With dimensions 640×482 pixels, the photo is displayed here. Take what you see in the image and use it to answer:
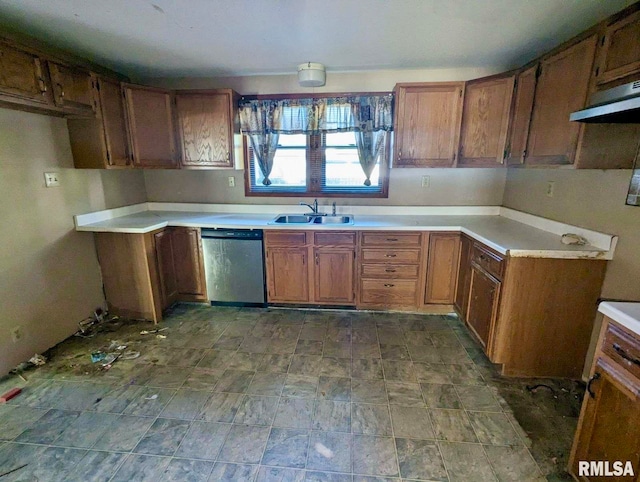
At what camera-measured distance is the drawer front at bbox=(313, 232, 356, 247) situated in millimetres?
2994

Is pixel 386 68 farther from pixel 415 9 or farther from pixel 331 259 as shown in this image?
pixel 331 259

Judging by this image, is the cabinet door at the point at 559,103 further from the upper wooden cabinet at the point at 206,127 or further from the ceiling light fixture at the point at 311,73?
the upper wooden cabinet at the point at 206,127

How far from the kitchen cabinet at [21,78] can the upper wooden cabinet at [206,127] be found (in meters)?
1.10

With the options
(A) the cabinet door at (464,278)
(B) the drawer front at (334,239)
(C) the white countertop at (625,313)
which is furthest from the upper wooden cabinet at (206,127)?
(C) the white countertop at (625,313)

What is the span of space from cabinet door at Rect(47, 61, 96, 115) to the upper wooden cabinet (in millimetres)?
744

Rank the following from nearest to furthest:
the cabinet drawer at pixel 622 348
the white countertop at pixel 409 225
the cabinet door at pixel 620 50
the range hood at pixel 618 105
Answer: the cabinet drawer at pixel 622 348
the range hood at pixel 618 105
the cabinet door at pixel 620 50
the white countertop at pixel 409 225

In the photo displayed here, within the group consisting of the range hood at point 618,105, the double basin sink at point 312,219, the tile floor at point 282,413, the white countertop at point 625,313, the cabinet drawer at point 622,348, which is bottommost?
the tile floor at point 282,413

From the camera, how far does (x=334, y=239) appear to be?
9.87ft

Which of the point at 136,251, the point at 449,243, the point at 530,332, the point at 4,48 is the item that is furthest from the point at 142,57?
the point at 530,332

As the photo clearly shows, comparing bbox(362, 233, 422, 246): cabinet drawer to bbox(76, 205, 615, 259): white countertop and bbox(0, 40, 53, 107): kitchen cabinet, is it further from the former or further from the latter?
bbox(0, 40, 53, 107): kitchen cabinet

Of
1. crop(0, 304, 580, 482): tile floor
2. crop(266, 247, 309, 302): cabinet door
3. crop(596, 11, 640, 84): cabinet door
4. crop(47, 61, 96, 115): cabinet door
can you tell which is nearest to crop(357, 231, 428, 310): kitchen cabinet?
crop(0, 304, 580, 482): tile floor

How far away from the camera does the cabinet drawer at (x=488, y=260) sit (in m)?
2.19

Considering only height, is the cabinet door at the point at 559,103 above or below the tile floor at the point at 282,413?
above

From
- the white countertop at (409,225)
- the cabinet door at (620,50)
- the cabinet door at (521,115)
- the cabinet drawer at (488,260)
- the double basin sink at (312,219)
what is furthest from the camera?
the double basin sink at (312,219)
